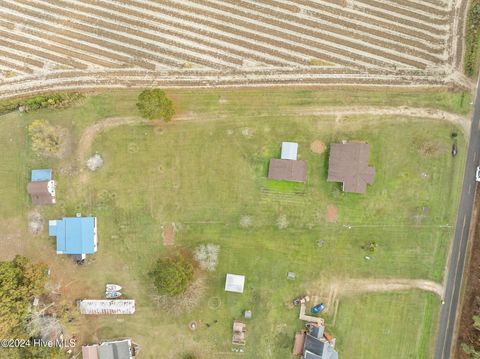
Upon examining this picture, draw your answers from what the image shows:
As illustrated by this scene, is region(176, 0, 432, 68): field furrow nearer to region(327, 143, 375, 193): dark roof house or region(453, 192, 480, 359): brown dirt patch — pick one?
region(327, 143, 375, 193): dark roof house

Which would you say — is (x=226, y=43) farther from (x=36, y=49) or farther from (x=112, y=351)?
(x=112, y=351)

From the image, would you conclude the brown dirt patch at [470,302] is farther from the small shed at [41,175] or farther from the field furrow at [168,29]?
the small shed at [41,175]

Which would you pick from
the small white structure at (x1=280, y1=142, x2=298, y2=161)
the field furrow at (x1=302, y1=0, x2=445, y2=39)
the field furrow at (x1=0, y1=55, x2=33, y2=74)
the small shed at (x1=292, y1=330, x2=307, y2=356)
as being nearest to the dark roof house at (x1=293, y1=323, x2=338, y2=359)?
the small shed at (x1=292, y1=330, x2=307, y2=356)

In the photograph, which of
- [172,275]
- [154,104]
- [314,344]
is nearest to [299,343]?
[314,344]

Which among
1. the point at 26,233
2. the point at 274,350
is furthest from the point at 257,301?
the point at 26,233

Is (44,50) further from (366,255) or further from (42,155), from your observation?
(366,255)
